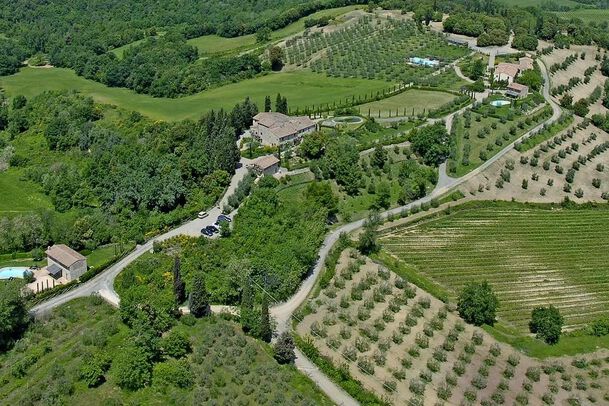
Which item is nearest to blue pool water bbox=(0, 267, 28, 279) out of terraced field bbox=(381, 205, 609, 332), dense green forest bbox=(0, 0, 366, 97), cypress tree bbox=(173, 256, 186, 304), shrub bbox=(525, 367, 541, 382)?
cypress tree bbox=(173, 256, 186, 304)

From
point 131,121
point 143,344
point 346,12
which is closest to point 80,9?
point 346,12

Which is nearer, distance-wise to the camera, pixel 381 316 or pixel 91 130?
pixel 381 316

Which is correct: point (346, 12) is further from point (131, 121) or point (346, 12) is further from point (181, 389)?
point (181, 389)

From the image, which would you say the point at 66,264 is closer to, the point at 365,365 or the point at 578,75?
the point at 365,365

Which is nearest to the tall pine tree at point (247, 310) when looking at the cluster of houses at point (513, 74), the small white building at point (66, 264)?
the small white building at point (66, 264)

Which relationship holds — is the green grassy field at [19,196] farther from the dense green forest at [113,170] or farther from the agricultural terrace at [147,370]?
the agricultural terrace at [147,370]

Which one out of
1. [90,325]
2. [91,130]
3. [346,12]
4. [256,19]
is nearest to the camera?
[90,325]

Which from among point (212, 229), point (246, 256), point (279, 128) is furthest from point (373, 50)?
point (246, 256)
